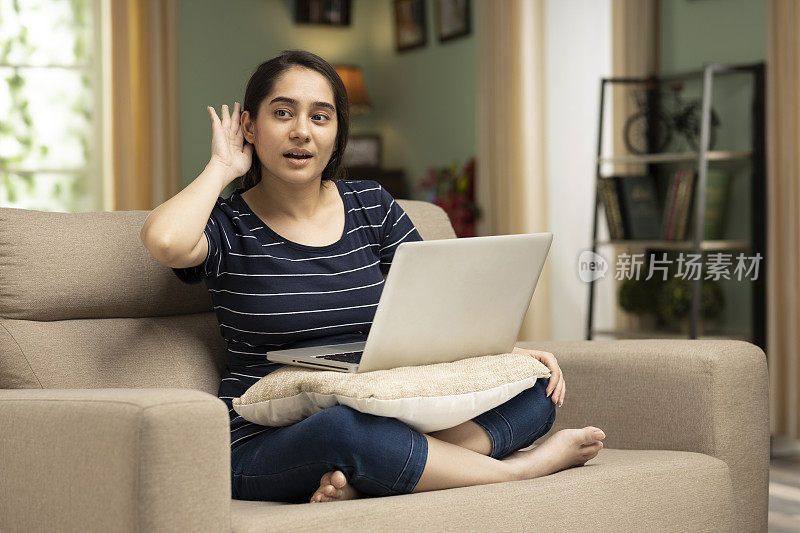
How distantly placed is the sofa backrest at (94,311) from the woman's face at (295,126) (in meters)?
0.30

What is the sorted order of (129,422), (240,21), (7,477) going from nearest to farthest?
(129,422)
(7,477)
(240,21)

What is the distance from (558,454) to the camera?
1533mm

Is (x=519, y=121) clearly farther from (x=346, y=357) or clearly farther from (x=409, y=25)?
(x=346, y=357)

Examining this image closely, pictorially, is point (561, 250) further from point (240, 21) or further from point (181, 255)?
point (181, 255)

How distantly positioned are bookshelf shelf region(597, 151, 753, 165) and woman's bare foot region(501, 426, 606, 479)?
6.77ft

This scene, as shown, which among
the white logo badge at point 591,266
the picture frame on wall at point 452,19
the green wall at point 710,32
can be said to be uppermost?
the picture frame on wall at point 452,19

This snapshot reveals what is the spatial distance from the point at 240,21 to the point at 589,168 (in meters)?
2.18

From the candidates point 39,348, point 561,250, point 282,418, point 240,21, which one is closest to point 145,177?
point 240,21

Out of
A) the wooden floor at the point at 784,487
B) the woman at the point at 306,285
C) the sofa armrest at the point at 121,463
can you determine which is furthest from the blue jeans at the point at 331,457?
the wooden floor at the point at 784,487

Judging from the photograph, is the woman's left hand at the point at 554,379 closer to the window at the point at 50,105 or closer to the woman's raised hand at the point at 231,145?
the woman's raised hand at the point at 231,145

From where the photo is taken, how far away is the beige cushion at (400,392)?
1.33m

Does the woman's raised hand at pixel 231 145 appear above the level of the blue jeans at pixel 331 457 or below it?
above

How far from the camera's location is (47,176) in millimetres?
4566

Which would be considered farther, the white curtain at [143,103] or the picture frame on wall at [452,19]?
the picture frame on wall at [452,19]
